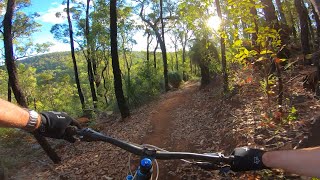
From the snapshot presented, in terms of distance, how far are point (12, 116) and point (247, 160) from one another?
133cm

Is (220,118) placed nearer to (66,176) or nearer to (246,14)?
(246,14)

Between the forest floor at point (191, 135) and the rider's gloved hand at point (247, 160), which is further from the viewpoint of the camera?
the forest floor at point (191, 135)

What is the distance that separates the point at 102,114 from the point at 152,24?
1438cm

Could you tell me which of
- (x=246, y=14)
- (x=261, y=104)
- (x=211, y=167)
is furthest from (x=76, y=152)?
(x=211, y=167)

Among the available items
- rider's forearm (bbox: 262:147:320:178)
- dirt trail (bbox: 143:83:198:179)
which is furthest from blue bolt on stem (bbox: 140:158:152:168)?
dirt trail (bbox: 143:83:198:179)

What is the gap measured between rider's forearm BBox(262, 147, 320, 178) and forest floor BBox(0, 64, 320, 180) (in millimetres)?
3092

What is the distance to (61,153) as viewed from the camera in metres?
12.4

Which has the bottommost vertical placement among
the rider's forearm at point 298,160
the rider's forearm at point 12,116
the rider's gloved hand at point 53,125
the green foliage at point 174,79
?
the green foliage at point 174,79

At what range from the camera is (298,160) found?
1.44 m

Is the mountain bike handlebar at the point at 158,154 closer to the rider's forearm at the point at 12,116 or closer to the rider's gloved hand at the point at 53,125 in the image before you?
the rider's gloved hand at the point at 53,125

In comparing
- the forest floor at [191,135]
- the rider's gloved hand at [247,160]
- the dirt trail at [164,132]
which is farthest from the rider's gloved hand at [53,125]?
the dirt trail at [164,132]

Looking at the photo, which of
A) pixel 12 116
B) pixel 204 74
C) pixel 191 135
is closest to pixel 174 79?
pixel 204 74

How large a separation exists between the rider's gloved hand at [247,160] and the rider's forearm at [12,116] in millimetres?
1226

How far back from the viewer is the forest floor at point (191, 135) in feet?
18.7
